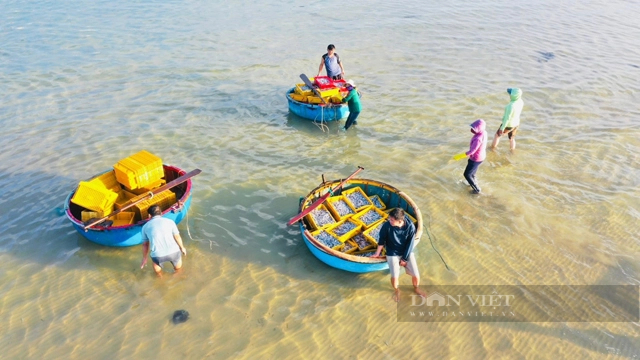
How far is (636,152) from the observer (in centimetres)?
1210

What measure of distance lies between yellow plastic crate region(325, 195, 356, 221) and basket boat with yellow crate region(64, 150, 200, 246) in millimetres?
3115

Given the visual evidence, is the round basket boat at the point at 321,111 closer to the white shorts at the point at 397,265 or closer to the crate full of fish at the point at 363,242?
the crate full of fish at the point at 363,242

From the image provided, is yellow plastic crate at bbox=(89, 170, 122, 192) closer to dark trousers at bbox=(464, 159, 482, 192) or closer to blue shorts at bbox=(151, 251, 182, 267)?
blue shorts at bbox=(151, 251, 182, 267)

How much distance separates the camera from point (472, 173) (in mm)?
10273

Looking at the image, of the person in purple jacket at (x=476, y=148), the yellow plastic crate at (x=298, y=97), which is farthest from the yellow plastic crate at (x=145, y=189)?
the person in purple jacket at (x=476, y=148)

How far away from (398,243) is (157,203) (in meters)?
5.20

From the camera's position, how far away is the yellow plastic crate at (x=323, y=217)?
8.71 meters

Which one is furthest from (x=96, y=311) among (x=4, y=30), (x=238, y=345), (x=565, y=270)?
(x=4, y=30)

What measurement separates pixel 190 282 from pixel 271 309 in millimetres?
1774

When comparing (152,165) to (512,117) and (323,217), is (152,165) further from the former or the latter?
(512,117)

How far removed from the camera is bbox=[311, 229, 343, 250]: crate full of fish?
8.30 m

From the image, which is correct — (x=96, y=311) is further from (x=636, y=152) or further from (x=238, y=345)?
(x=636, y=152)

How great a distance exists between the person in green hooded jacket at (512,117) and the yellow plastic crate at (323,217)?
19.7 ft

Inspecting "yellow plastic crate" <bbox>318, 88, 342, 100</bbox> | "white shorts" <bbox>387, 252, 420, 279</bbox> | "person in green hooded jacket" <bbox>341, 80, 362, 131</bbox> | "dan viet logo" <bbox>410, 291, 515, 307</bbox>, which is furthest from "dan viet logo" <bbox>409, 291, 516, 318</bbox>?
"yellow plastic crate" <bbox>318, 88, 342, 100</bbox>
